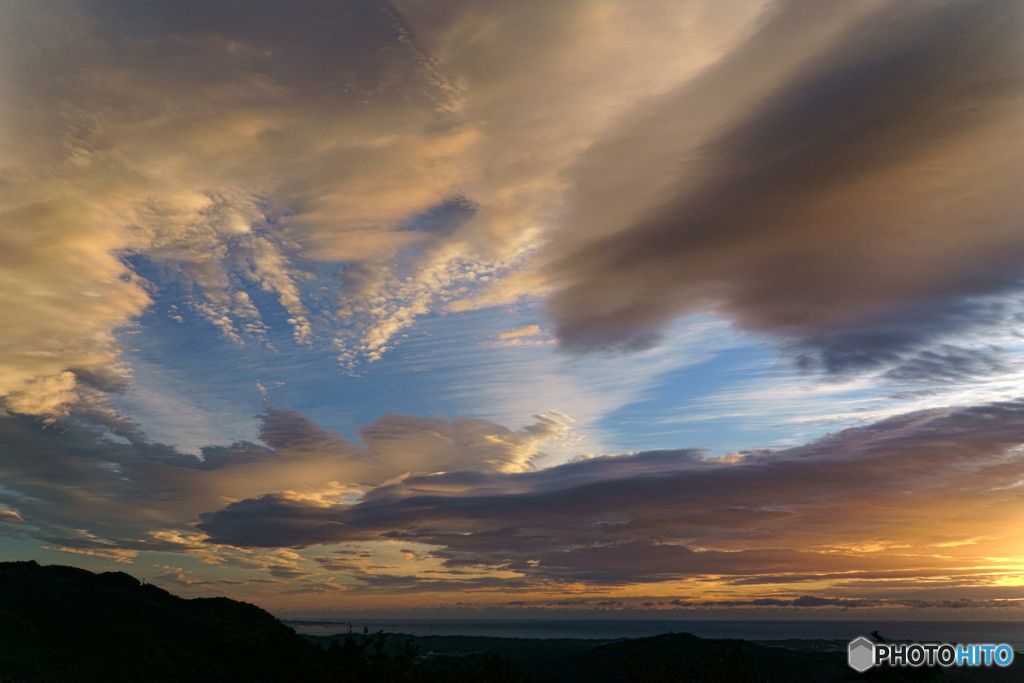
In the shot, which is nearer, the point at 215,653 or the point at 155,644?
the point at 215,653

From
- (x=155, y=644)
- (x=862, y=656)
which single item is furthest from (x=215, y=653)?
(x=155, y=644)

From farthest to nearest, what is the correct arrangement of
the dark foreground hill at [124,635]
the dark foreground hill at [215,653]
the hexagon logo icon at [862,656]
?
1. the hexagon logo icon at [862,656]
2. the dark foreground hill at [215,653]
3. the dark foreground hill at [124,635]

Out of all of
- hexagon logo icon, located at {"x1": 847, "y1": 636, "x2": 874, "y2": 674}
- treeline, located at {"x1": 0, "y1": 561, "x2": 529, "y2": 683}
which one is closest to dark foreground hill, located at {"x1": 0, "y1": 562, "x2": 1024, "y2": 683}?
treeline, located at {"x1": 0, "y1": 561, "x2": 529, "y2": 683}

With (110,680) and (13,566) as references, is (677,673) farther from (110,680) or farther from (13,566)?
(13,566)

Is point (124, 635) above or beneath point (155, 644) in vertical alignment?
above

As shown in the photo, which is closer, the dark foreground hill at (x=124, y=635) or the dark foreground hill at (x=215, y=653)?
the dark foreground hill at (x=124, y=635)

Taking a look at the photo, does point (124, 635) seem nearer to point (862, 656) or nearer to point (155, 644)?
point (155, 644)

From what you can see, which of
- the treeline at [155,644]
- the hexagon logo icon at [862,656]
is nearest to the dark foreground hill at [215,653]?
the treeline at [155,644]

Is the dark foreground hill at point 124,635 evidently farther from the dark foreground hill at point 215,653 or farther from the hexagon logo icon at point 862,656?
the hexagon logo icon at point 862,656

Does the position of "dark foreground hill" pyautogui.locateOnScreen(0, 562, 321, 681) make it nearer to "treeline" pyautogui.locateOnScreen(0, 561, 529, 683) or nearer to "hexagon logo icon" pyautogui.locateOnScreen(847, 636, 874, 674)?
"treeline" pyautogui.locateOnScreen(0, 561, 529, 683)

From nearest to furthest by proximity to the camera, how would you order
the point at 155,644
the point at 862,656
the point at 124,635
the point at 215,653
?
1. the point at 215,653
2. the point at 862,656
3. the point at 155,644
4. the point at 124,635

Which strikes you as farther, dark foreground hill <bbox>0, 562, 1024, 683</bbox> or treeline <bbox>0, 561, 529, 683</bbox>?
dark foreground hill <bbox>0, 562, 1024, 683</bbox>

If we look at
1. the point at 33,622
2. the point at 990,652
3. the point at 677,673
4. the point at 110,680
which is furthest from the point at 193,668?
the point at 33,622

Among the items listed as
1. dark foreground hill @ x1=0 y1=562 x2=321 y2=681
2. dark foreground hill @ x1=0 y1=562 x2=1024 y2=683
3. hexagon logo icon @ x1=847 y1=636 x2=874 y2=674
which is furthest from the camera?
hexagon logo icon @ x1=847 y1=636 x2=874 y2=674
